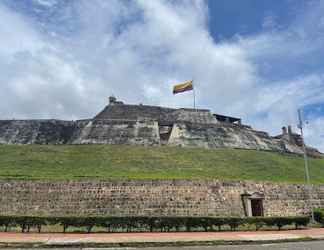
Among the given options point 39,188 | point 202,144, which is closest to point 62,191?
point 39,188

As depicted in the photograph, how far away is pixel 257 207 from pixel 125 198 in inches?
313

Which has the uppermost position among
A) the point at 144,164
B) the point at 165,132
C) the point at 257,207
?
the point at 165,132

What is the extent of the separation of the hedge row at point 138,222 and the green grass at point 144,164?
5.96 m

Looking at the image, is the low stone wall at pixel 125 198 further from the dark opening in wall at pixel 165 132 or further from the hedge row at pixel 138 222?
the dark opening in wall at pixel 165 132


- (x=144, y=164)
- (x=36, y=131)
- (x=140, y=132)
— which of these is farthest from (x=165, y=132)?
(x=36, y=131)

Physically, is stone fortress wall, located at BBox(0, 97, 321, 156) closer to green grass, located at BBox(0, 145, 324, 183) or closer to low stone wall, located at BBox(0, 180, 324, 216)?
green grass, located at BBox(0, 145, 324, 183)

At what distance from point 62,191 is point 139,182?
4423mm

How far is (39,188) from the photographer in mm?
19250

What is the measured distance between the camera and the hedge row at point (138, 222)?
46.4ft

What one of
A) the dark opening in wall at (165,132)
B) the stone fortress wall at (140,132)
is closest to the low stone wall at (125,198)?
the stone fortress wall at (140,132)

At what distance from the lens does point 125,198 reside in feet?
62.4

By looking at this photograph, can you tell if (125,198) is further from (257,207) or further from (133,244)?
(133,244)

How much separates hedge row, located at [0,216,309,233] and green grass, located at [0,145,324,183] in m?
5.96

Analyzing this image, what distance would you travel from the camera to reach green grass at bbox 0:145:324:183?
72.8 feet
